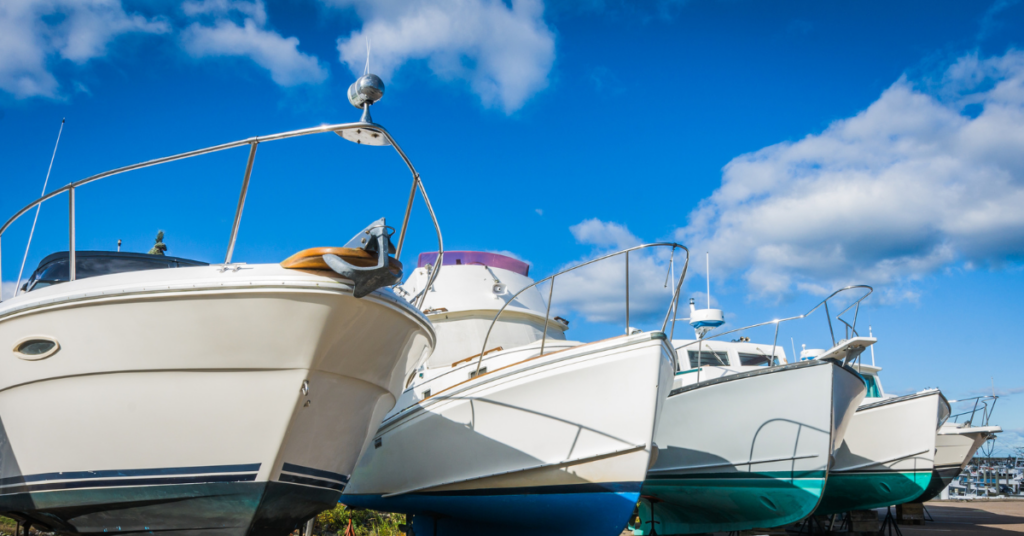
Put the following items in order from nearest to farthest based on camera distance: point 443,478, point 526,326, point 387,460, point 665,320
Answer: point 665,320 < point 443,478 < point 387,460 < point 526,326

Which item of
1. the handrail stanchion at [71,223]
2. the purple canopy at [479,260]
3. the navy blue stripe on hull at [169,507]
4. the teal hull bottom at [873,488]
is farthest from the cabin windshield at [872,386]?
the handrail stanchion at [71,223]

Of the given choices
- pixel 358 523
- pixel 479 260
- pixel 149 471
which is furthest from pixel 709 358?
pixel 149 471

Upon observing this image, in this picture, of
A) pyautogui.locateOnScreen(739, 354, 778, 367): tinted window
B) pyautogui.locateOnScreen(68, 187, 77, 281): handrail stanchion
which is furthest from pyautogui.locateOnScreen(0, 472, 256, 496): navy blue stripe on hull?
pyautogui.locateOnScreen(739, 354, 778, 367): tinted window

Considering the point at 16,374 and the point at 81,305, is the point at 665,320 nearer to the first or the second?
the point at 81,305

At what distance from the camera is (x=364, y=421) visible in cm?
505

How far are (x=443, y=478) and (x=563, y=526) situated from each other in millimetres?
1445

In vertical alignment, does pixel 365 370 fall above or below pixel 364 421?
above

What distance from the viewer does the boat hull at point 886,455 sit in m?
10.8

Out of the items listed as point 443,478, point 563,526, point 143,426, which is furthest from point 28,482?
point 563,526

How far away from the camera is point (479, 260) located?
38.6 ft

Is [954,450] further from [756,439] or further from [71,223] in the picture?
[71,223]

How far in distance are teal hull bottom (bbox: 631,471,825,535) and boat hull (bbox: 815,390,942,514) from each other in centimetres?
305

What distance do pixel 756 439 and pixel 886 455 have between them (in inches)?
180

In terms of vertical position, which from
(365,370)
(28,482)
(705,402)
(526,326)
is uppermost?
(526,326)
